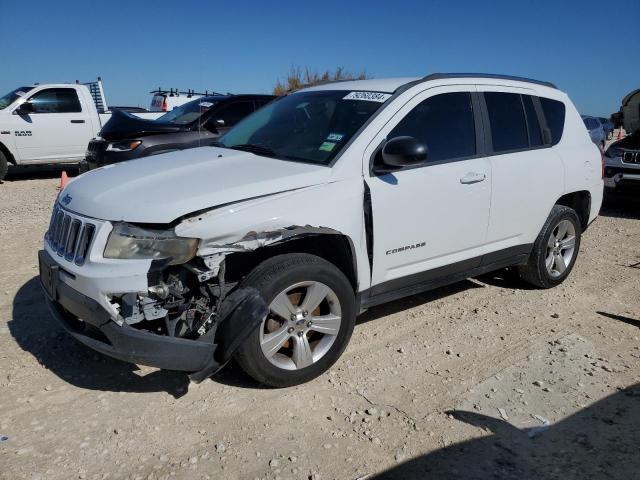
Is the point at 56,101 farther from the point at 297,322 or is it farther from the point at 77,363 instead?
the point at 297,322

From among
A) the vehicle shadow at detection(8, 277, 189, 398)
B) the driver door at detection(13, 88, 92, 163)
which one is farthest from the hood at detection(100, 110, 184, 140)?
the vehicle shadow at detection(8, 277, 189, 398)

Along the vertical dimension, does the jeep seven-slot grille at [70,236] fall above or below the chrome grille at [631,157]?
above

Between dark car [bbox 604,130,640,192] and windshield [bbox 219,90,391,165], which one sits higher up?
windshield [bbox 219,90,391,165]

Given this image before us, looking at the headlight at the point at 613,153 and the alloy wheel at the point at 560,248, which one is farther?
the headlight at the point at 613,153

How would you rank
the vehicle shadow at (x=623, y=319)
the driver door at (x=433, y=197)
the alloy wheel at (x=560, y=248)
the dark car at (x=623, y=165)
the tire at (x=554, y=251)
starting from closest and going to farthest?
the driver door at (x=433, y=197) < the vehicle shadow at (x=623, y=319) < the tire at (x=554, y=251) < the alloy wheel at (x=560, y=248) < the dark car at (x=623, y=165)

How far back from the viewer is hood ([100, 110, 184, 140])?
26.7 ft

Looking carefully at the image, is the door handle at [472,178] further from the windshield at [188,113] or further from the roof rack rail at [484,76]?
the windshield at [188,113]

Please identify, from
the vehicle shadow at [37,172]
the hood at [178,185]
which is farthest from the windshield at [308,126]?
the vehicle shadow at [37,172]

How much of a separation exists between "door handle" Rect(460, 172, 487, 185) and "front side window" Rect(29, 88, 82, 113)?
998 centimetres

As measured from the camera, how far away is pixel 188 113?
908cm

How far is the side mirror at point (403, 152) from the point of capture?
3309mm

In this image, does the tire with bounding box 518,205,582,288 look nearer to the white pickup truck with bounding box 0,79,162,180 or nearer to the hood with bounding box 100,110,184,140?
the hood with bounding box 100,110,184,140

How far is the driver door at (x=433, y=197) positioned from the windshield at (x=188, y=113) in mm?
5533

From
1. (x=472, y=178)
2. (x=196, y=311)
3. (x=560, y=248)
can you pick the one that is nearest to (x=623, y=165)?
(x=560, y=248)
